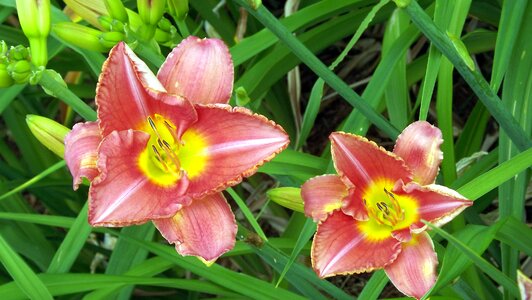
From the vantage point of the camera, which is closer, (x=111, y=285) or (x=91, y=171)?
(x=91, y=171)

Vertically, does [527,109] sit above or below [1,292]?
above

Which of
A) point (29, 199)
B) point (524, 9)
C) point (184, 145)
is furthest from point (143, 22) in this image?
point (29, 199)

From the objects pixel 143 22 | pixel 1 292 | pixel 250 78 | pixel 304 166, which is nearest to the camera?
pixel 143 22

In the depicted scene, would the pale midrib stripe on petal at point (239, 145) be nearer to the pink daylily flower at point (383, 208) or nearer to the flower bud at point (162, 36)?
the pink daylily flower at point (383, 208)

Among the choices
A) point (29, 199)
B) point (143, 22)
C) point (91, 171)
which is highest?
point (143, 22)

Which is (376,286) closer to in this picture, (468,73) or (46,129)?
(468,73)

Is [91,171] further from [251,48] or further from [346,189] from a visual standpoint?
[251,48]

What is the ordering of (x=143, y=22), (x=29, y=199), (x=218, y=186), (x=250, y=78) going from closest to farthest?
(x=218, y=186)
(x=143, y=22)
(x=250, y=78)
(x=29, y=199)
